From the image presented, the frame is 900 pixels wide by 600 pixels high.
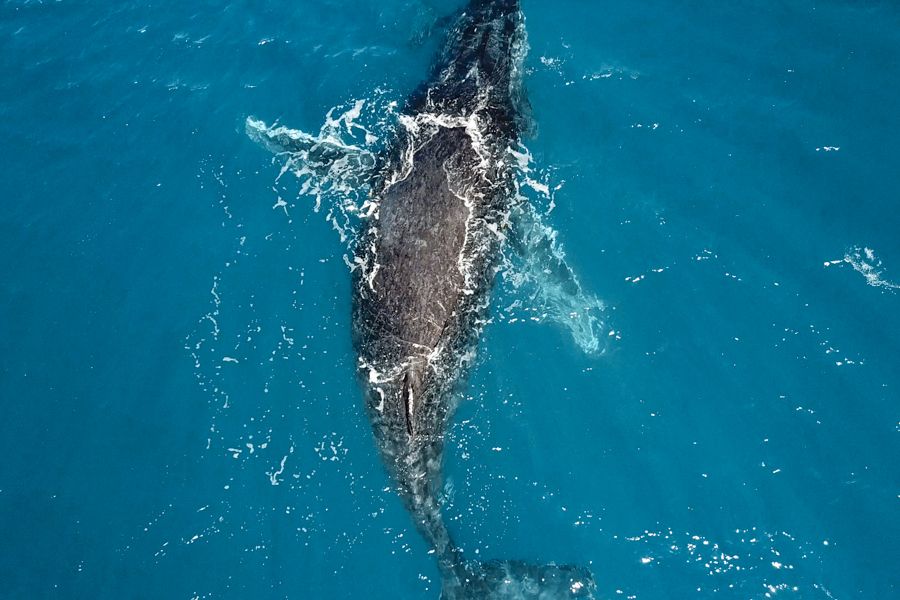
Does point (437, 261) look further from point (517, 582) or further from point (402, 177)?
point (517, 582)

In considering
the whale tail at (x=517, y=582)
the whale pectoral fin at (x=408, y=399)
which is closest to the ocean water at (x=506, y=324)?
the whale tail at (x=517, y=582)

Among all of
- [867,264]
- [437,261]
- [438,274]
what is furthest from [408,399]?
[867,264]

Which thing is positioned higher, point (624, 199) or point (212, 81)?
point (212, 81)

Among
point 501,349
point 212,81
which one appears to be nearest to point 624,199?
point 501,349

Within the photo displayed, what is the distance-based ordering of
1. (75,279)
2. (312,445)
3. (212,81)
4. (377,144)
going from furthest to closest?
(212,81), (377,144), (75,279), (312,445)

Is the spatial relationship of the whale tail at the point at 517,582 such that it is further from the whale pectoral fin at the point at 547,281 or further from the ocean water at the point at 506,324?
the whale pectoral fin at the point at 547,281

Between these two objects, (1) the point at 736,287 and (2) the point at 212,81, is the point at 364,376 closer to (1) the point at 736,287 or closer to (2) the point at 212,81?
(1) the point at 736,287
